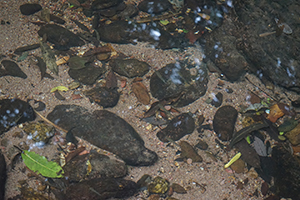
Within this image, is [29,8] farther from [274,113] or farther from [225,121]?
[274,113]

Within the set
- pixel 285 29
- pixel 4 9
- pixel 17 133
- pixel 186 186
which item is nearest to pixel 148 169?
pixel 186 186

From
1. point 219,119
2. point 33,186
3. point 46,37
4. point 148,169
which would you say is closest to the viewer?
point 33,186

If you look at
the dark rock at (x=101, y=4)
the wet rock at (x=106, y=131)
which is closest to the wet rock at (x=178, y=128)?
the wet rock at (x=106, y=131)

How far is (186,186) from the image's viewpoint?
99.9 inches

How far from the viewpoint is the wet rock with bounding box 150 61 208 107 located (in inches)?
121

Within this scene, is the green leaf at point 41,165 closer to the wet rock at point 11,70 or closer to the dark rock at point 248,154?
the wet rock at point 11,70

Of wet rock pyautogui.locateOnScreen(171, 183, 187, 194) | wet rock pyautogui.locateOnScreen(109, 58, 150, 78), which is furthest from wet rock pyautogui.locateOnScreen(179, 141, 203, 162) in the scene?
wet rock pyautogui.locateOnScreen(109, 58, 150, 78)

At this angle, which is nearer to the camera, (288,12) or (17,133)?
(17,133)

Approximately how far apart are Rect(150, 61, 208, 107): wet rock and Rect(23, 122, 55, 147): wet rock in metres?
1.26

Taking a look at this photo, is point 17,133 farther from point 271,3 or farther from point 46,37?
point 271,3

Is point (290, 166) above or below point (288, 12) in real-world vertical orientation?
below

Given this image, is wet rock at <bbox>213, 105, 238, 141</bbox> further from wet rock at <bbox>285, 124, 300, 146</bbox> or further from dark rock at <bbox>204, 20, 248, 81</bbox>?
wet rock at <bbox>285, 124, 300, 146</bbox>

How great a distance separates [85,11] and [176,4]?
1.43 meters

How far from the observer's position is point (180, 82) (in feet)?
10.4
